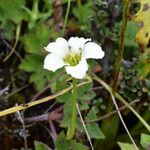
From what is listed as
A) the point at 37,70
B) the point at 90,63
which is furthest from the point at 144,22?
the point at 37,70

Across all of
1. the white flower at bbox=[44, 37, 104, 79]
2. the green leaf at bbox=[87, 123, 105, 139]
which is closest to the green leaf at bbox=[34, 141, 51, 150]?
the green leaf at bbox=[87, 123, 105, 139]

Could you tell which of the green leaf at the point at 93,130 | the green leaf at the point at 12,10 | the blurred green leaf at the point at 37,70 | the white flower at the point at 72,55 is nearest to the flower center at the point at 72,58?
the white flower at the point at 72,55

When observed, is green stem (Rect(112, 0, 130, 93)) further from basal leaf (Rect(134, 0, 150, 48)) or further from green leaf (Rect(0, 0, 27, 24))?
green leaf (Rect(0, 0, 27, 24))

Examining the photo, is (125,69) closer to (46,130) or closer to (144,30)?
(144,30)

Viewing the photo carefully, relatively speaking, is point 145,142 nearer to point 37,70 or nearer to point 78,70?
point 78,70

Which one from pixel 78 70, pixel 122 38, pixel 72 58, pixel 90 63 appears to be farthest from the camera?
pixel 90 63

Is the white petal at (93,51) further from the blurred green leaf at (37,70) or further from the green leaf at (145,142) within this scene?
the blurred green leaf at (37,70)

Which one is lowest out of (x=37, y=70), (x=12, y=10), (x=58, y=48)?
(x=37, y=70)
